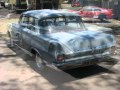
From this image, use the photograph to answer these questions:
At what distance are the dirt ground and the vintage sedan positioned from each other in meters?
0.39

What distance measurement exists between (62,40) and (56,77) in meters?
1.00

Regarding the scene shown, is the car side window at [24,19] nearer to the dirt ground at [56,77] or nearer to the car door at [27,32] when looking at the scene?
the car door at [27,32]

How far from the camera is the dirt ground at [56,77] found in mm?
6957

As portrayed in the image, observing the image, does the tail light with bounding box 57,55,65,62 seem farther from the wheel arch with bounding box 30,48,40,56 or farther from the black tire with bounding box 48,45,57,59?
the wheel arch with bounding box 30,48,40,56

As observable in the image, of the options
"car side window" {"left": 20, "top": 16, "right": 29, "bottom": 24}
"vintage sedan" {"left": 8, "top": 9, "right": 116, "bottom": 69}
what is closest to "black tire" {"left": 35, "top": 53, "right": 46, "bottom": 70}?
"vintage sedan" {"left": 8, "top": 9, "right": 116, "bottom": 69}

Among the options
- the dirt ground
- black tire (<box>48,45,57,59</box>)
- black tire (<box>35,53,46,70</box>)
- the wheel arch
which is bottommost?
the dirt ground

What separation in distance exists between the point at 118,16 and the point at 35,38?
19120 millimetres

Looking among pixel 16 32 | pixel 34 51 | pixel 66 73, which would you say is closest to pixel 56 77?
pixel 66 73

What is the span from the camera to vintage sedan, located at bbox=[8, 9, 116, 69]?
7164mm

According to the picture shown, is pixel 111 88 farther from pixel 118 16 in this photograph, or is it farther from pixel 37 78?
pixel 118 16

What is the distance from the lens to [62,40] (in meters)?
7.31

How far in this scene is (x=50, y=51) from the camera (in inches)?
288

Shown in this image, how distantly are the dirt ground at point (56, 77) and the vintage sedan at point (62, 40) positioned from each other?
387 millimetres

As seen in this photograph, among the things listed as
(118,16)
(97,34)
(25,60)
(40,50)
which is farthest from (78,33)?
(118,16)
